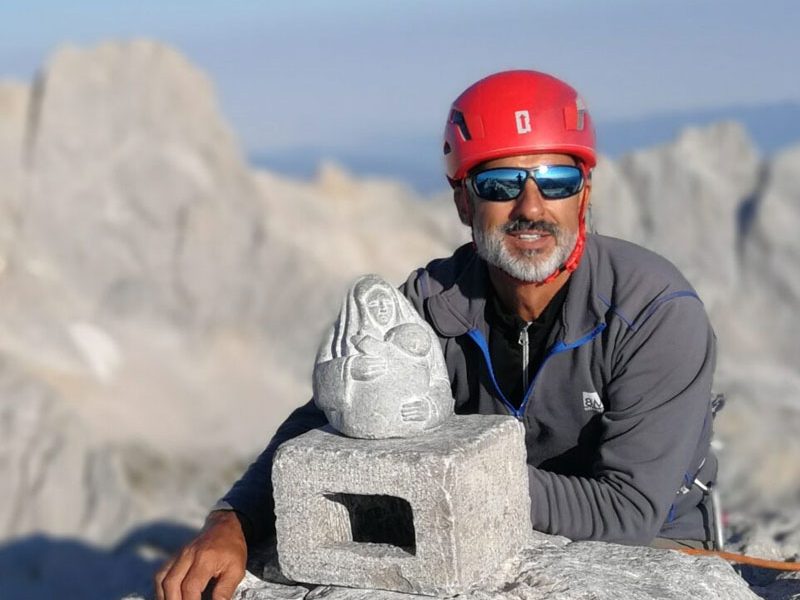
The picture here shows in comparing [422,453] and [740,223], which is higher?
[740,223]

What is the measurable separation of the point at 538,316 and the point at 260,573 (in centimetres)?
147

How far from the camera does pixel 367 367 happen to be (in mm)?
4098

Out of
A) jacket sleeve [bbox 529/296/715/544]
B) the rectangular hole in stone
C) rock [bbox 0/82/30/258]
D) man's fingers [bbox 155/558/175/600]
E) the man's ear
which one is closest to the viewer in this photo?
man's fingers [bbox 155/558/175/600]

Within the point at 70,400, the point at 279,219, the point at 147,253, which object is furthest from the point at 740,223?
the point at 70,400

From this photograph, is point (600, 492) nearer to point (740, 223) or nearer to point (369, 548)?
point (369, 548)

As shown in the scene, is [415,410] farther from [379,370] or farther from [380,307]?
[380,307]

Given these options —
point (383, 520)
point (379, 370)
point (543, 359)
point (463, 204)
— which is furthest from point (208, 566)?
point (463, 204)

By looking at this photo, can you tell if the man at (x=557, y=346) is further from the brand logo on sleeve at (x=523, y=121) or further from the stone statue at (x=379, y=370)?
the stone statue at (x=379, y=370)

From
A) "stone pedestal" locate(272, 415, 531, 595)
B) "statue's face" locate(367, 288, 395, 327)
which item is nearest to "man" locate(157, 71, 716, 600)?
"stone pedestal" locate(272, 415, 531, 595)

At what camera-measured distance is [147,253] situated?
757 inches

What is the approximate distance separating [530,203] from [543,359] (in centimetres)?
60

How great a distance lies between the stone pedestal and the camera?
390cm

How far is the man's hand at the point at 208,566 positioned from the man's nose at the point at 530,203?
1604mm

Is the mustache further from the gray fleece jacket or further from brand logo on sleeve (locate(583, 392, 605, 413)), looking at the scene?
brand logo on sleeve (locate(583, 392, 605, 413))
